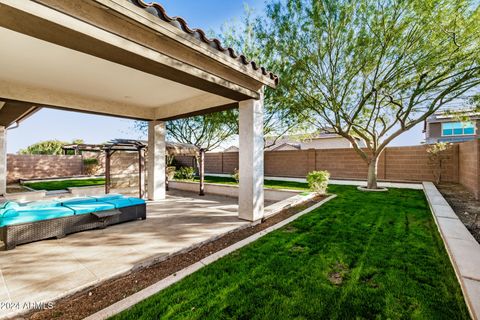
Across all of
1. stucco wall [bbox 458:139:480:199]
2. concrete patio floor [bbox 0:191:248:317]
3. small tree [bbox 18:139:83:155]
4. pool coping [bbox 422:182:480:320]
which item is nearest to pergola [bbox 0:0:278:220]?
concrete patio floor [bbox 0:191:248:317]

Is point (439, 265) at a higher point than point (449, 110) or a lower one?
lower

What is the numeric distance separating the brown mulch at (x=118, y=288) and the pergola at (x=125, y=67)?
203 cm

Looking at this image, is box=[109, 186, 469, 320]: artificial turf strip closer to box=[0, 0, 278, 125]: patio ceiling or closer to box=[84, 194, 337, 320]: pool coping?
box=[84, 194, 337, 320]: pool coping

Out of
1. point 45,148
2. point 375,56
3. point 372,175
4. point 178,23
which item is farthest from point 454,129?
point 45,148

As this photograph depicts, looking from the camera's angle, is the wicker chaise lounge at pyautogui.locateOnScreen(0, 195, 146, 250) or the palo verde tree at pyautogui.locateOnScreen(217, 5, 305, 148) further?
the palo verde tree at pyautogui.locateOnScreen(217, 5, 305, 148)

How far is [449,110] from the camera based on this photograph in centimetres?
934

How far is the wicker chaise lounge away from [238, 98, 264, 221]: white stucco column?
9.22 ft

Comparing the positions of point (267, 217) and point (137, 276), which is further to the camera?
point (267, 217)

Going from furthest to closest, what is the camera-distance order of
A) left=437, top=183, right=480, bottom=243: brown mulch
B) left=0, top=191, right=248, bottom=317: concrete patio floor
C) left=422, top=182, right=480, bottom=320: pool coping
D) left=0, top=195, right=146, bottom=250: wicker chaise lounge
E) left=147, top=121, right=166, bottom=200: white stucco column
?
1. left=147, top=121, right=166, bottom=200: white stucco column
2. left=437, top=183, right=480, bottom=243: brown mulch
3. left=0, top=195, right=146, bottom=250: wicker chaise lounge
4. left=0, top=191, right=248, bottom=317: concrete patio floor
5. left=422, top=182, right=480, bottom=320: pool coping

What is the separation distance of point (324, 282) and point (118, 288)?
2.68 meters

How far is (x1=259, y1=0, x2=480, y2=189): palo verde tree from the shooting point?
745 centimetres

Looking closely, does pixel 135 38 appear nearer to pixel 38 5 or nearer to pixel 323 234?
pixel 38 5

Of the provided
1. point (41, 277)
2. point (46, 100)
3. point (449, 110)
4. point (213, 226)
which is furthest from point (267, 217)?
point (449, 110)

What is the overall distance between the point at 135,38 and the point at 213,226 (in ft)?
13.2
